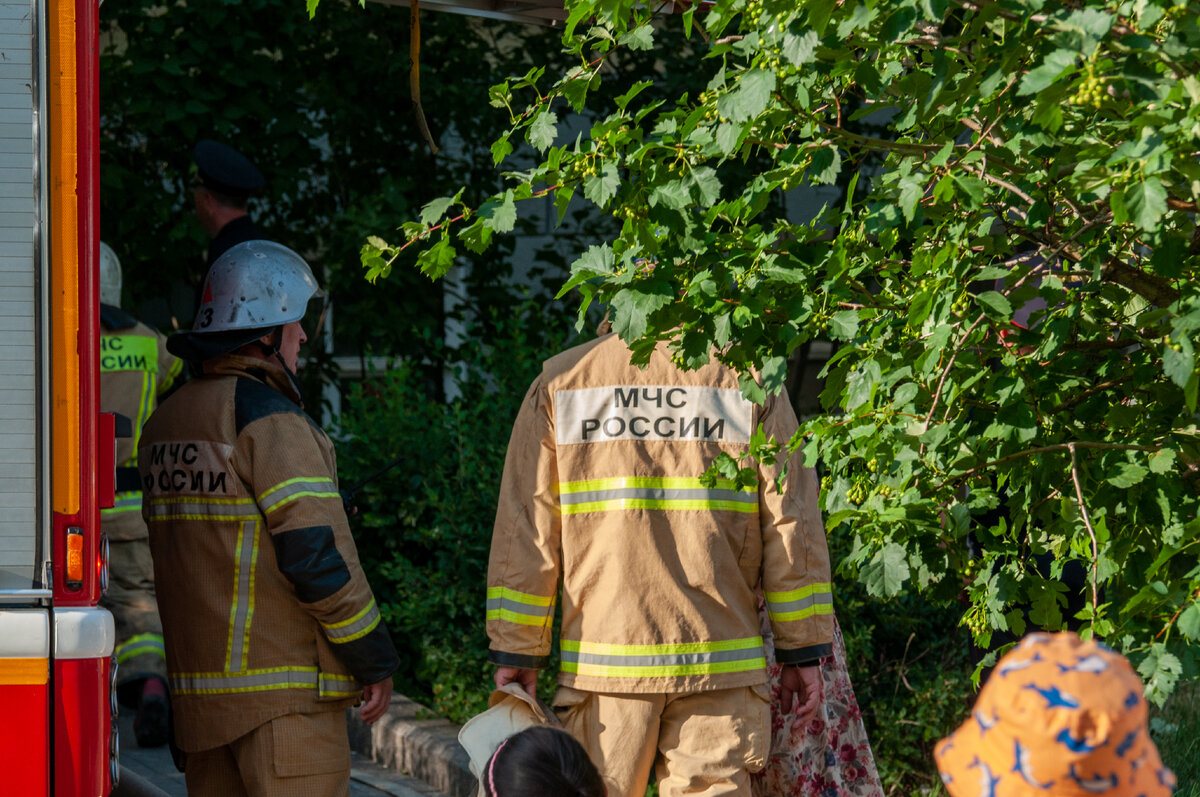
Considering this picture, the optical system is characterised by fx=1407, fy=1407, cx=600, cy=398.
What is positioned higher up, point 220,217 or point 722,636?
point 220,217

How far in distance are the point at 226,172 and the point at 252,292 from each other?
1.72 metres

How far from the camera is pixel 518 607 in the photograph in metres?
3.53

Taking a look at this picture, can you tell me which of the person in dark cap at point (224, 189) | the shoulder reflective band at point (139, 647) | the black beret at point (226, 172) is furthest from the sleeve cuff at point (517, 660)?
the shoulder reflective band at point (139, 647)

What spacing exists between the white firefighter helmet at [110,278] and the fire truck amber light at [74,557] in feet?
11.8

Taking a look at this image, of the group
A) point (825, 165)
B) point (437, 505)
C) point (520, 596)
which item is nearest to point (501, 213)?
point (825, 165)

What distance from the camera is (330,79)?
7.14 meters

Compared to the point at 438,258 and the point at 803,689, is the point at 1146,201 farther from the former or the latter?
the point at 803,689

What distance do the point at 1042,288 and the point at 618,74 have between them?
5355 millimetres

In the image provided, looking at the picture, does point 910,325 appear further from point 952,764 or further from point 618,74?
point 618,74

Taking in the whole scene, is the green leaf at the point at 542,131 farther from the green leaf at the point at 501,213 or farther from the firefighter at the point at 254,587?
the firefighter at the point at 254,587

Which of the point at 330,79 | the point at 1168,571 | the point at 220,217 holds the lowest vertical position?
the point at 1168,571

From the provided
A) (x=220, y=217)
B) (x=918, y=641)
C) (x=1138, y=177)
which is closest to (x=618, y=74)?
(x=220, y=217)

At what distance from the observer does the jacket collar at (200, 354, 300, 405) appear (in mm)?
3607

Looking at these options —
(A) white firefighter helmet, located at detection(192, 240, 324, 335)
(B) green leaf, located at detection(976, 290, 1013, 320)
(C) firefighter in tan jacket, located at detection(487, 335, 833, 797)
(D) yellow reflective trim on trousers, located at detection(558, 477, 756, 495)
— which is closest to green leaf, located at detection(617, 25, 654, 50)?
Result: (B) green leaf, located at detection(976, 290, 1013, 320)
